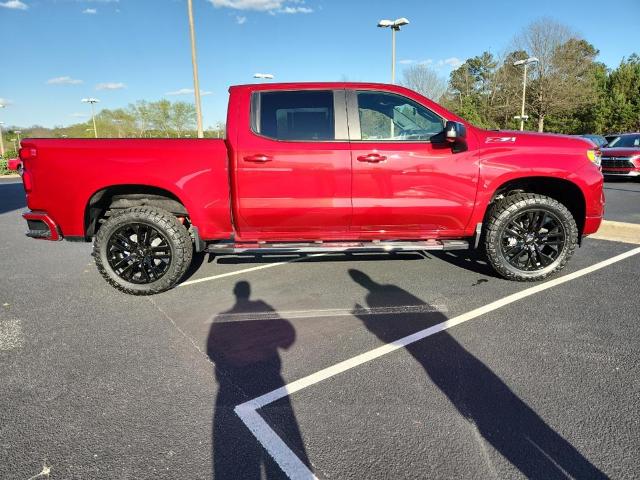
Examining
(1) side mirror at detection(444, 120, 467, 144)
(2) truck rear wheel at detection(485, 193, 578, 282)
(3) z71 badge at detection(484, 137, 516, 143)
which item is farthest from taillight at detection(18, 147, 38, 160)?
(2) truck rear wheel at detection(485, 193, 578, 282)

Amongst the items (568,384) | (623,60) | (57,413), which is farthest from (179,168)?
(623,60)

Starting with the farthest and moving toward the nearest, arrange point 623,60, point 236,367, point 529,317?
point 623,60 < point 529,317 < point 236,367

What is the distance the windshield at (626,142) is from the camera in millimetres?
14266

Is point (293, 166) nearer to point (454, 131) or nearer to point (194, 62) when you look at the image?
point (454, 131)

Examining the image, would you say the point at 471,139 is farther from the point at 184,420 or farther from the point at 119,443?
the point at 119,443

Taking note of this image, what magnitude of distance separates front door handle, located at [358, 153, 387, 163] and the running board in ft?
2.70

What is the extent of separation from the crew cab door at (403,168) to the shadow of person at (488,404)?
1077 mm

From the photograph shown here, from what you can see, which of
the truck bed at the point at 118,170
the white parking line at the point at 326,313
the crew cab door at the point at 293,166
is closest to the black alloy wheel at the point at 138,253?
the truck bed at the point at 118,170

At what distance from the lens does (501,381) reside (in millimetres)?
2699

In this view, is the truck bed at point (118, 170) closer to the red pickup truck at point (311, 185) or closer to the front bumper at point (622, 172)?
the red pickup truck at point (311, 185)

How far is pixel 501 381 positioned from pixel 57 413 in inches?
104

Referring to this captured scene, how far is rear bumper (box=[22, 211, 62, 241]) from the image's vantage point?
164 inches

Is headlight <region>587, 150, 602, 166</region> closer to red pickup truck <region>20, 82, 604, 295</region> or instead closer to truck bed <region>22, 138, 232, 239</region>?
red pickup truck <region>20, 82, 604, 295</region>

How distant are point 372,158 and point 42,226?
3.26 metres
